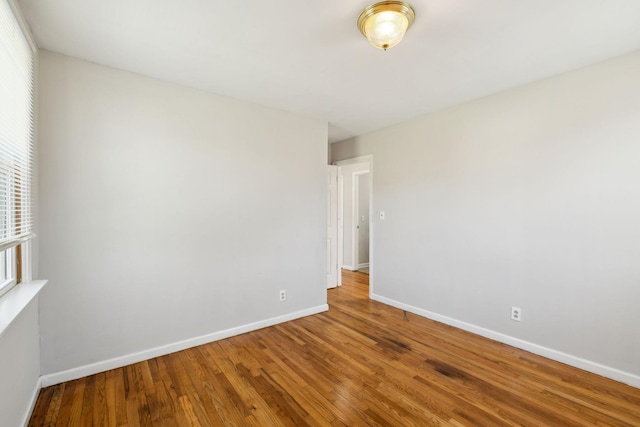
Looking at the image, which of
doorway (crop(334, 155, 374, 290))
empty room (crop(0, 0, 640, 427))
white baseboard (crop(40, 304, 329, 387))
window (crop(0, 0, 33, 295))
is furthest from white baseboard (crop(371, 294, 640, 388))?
window (crop(0, 0, 33, 295))

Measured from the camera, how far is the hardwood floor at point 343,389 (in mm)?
1820

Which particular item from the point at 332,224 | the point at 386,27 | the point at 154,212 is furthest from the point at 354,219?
the point at 386,27

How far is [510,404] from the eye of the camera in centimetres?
195

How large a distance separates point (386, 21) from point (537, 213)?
7.10 ft

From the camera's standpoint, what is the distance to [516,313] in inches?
109

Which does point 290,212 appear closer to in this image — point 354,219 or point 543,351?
point 543,351

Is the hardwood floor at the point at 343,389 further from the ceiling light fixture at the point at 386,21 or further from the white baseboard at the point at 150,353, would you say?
the ceiling light fixture at the point at 386,21

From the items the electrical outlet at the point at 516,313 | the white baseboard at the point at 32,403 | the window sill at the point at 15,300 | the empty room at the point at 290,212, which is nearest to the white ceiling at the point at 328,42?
the empty room at the point at 290,212

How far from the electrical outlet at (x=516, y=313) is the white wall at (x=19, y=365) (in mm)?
3611

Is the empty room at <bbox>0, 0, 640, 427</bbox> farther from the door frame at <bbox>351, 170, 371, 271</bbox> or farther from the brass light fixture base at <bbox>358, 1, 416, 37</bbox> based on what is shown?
the door frame at <bbox>351, 170, 371, 271</bbox>

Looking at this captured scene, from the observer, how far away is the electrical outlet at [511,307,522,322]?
9.04 feet

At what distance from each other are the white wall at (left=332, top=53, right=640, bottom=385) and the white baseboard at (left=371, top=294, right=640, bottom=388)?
0.12 feet

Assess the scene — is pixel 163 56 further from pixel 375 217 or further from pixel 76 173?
pixel 375 217

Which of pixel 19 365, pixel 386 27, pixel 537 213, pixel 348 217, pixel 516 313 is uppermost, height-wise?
pixel 386 27
